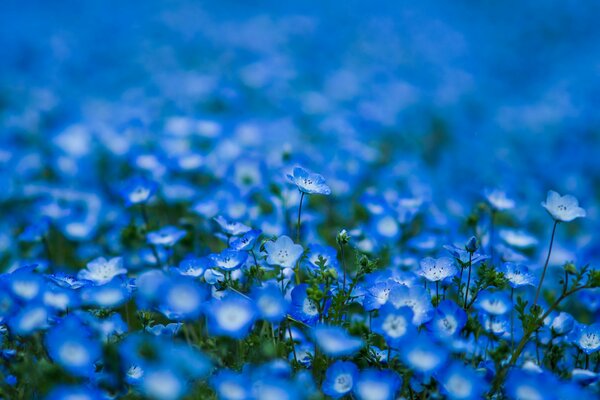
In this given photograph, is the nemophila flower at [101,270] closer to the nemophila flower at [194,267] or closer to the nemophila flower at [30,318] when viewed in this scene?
the nemophila flower at [194,267]

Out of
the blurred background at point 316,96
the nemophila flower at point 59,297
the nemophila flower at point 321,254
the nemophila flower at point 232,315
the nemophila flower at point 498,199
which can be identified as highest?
the blurred background at point 316,96

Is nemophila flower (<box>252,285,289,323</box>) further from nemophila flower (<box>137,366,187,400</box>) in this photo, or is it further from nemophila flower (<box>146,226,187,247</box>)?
nemophila flower (<box>146,226,187,247</box>)

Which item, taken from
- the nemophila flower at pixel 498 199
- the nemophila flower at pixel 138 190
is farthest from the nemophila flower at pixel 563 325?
the nemophila flower at pixel 138 190

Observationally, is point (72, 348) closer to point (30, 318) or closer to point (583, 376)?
point (30, 318)

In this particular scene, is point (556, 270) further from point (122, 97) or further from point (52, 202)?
point (122, 97)

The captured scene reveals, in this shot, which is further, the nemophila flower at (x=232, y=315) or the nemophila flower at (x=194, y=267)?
the nemophila flower at (x=194, y=267)

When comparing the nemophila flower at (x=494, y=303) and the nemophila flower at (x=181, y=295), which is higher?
the nemophila flower at (x=494, y=303)

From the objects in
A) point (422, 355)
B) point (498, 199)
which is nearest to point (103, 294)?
point (422, 355)
